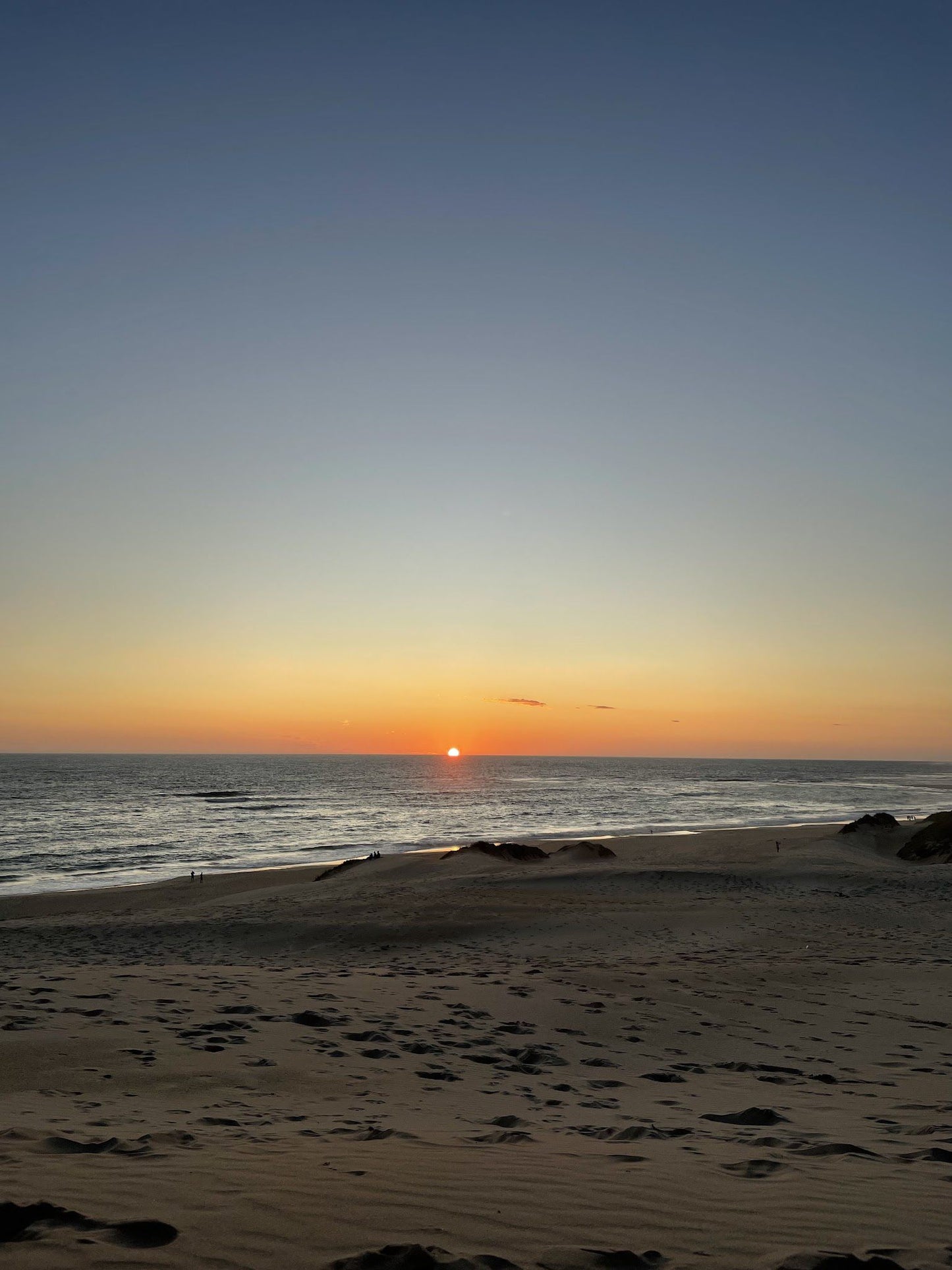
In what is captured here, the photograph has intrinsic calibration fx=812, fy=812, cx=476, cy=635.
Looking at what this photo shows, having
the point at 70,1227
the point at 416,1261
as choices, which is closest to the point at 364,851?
the point at 70,1227

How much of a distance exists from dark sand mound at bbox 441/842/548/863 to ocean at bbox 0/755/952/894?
1204 cm

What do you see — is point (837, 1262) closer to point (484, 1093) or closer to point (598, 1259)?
point (598, 1259)

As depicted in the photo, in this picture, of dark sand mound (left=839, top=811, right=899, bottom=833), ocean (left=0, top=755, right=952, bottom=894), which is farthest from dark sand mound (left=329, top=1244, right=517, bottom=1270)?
dark sand mound (left=839, top=811, right=899, bottom=833)

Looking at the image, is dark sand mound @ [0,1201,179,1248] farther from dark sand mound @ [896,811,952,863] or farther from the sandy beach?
dark sand mound @ [896,811,952,863]

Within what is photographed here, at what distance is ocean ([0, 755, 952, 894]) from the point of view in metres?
44.1

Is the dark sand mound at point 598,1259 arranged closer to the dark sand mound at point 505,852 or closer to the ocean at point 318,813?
the dark sand mound at point 505,852

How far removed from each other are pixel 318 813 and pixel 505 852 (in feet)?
145

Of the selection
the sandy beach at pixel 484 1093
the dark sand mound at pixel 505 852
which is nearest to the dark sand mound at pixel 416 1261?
the sandy beach at pixel 484 1093

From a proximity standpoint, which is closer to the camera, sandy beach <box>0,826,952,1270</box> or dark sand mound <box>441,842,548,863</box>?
sandy beach <box>0,826,952,1270</box>

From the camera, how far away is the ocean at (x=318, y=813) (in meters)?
44.1

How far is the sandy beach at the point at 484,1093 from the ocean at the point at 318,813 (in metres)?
25.7

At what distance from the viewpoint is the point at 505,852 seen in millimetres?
34031

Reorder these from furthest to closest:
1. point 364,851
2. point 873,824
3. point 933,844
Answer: point 364,851, point 873,824, point 933,844

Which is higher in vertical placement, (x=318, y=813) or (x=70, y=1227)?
(x=70, y=1227)
